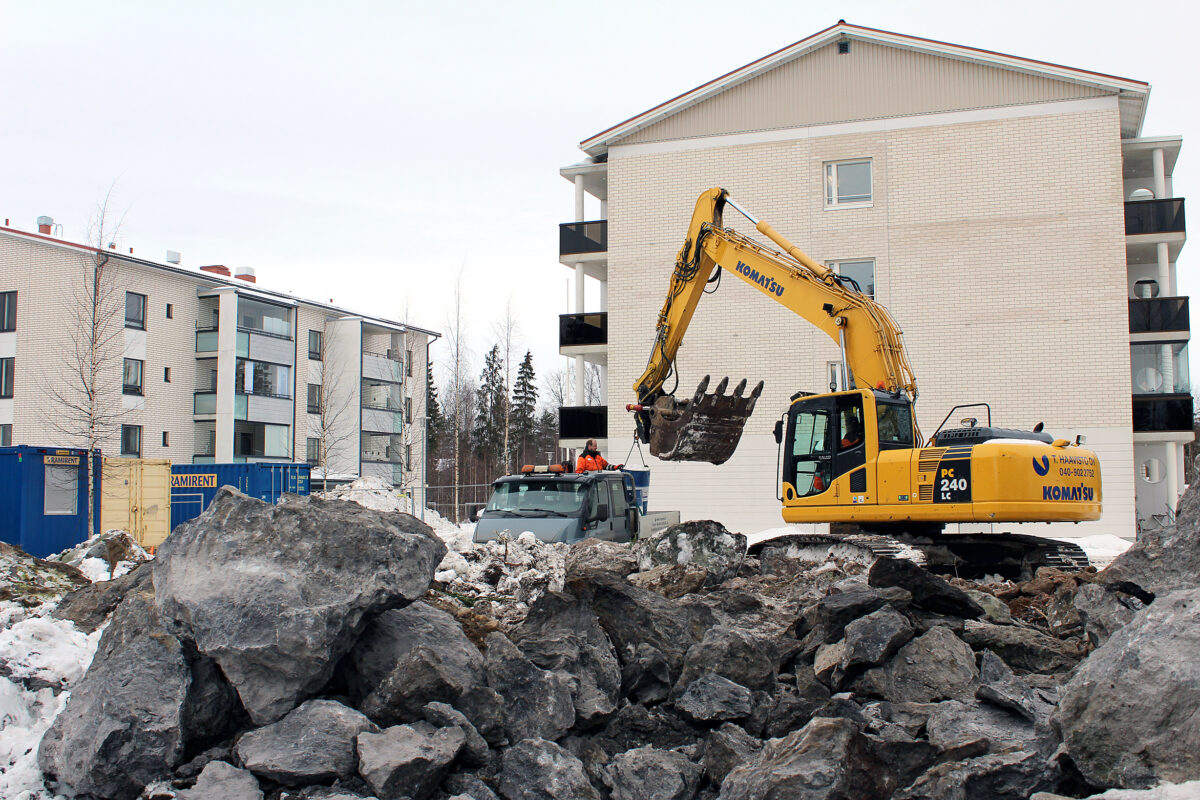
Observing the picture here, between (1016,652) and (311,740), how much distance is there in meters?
4.84

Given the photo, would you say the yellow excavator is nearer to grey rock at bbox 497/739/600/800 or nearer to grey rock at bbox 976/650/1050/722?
grey rock at bbox 976/650/1050/722

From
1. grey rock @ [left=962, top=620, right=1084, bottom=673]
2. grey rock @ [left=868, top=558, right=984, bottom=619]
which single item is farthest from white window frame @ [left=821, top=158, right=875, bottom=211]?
grey rock @ [left=962, top=620, right=1084, bottom=673]

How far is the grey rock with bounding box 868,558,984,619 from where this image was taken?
7531mm

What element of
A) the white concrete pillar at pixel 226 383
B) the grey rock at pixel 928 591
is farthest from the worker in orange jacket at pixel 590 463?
the white concrete pillar at pixel 226 383

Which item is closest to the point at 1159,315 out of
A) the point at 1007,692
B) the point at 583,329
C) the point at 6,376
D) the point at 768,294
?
the point at 583,329

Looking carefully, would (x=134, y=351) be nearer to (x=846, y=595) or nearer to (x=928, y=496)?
(x=928, y=496)

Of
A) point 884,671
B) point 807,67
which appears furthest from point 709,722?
point 807,67

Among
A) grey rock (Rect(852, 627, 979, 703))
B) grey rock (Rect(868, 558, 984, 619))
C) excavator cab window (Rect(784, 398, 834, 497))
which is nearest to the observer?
grey rock (Rect(852, 627, 979, 703))

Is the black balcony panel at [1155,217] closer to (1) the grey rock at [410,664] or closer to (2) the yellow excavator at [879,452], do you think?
(2) the yellow excavator at [879,452]

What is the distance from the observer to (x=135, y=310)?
3606 centimetres

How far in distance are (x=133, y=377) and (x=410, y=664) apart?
115 ft

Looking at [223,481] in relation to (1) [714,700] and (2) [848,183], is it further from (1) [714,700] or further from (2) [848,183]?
(1) [714,700]

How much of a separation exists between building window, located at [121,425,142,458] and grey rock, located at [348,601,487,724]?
3350 cm

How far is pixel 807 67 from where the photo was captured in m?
24.1
